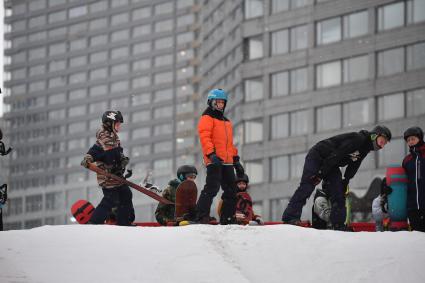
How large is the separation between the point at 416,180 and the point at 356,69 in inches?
2236

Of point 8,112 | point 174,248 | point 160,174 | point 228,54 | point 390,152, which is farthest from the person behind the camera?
point 8,112

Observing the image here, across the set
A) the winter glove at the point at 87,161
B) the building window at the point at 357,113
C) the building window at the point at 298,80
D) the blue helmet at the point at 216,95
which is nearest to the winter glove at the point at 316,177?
the blue helmet at the point at 216,95

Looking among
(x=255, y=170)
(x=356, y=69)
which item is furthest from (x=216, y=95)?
(x=255, y=170)

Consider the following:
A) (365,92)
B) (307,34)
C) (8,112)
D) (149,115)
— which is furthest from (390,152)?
(8,112)

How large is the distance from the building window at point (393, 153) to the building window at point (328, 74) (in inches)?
294

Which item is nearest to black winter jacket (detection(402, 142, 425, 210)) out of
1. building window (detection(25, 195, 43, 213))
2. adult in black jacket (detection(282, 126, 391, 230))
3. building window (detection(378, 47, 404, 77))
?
adult in black jacket (detection(282, 126, 391, 230))

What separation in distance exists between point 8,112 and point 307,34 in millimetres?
118863

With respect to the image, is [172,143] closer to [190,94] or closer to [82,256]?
[190,94]

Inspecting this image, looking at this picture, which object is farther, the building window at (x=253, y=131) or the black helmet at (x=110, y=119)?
the building window at (x=253, y=131)

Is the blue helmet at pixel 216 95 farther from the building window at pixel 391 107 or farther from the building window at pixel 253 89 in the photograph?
the building window at pixel 253 89

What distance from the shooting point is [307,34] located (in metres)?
72.8

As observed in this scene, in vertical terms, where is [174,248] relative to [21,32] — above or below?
below

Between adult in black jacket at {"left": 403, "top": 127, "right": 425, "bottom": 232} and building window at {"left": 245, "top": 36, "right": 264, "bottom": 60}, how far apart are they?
63356mm

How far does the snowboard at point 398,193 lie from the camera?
45.9ft
